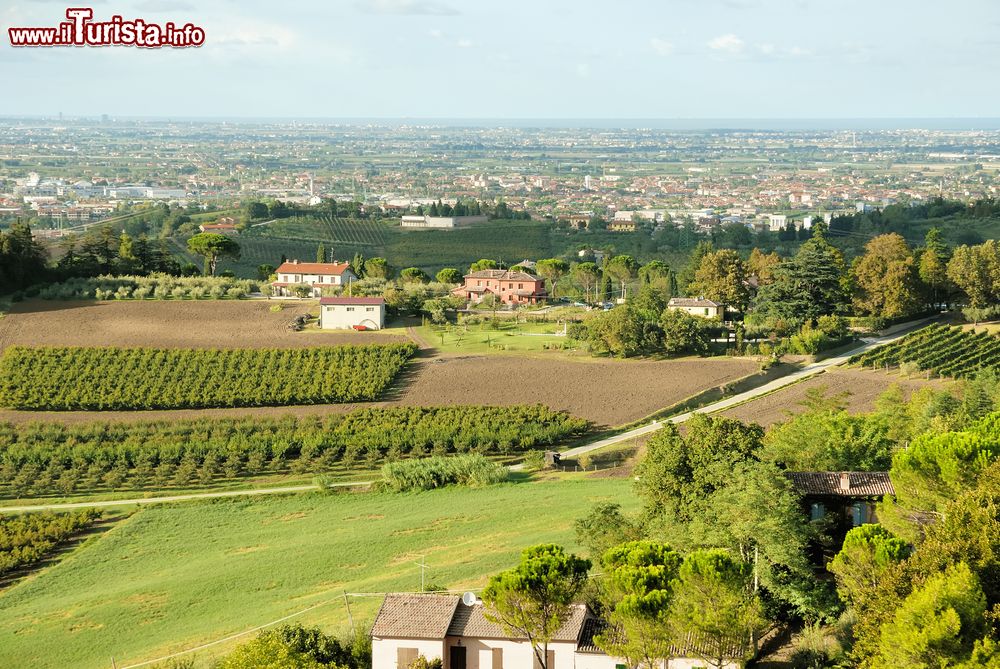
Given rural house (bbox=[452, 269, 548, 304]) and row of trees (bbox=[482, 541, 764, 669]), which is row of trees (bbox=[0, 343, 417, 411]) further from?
row of trees (bbox=[482, 541, 764, 669])

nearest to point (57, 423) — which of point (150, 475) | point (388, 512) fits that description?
point (150, 475)

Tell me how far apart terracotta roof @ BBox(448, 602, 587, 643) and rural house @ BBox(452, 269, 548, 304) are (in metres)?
37.8

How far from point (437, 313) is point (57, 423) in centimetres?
1667

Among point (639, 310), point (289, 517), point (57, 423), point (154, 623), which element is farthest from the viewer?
point (639, 310)

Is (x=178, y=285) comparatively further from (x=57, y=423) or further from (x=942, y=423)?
(x=942, y=423)

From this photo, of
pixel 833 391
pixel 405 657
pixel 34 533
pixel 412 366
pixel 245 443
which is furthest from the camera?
pixel 412 366

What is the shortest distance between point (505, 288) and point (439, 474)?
2438 centimetres

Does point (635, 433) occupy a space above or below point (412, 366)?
below

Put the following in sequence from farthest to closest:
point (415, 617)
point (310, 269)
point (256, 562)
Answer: point (310, 269), point (256, 562), point (415, 617)

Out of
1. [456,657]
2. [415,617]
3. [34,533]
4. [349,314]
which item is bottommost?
[34,533]

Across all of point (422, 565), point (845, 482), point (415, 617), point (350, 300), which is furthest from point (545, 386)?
point (415, 617)

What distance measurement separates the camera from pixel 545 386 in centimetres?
4381

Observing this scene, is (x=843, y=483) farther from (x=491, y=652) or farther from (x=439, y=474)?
(x=439, y=474)

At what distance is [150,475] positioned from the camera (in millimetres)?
36844
